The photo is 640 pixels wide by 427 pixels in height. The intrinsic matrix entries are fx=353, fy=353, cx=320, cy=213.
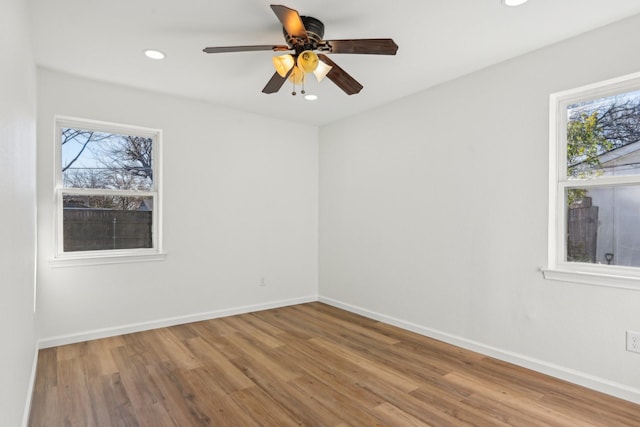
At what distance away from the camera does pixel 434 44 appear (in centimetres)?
272

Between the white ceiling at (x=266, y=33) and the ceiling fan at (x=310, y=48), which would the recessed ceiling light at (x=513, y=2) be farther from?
the ceiling fan at (x=310, y=48)

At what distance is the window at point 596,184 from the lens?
2.42m

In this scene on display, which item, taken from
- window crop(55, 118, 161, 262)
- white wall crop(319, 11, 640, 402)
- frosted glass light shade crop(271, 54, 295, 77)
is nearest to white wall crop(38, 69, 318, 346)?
window crop(55, 118, 161, 262)

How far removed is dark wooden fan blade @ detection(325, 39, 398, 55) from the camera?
2201 millimetres

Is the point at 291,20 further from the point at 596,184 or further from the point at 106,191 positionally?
the point at 106,191

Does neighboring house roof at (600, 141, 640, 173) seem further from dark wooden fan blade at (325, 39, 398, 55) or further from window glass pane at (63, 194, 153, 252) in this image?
window glass pane at (63, 194, 153, 252)

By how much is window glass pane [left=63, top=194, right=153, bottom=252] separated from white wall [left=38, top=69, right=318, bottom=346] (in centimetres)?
20

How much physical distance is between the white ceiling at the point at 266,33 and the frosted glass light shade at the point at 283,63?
28cm

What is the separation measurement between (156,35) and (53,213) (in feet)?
6.38

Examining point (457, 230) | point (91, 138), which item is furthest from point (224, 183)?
point (457, 230)

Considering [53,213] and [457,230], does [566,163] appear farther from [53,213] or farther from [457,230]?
[53,213]

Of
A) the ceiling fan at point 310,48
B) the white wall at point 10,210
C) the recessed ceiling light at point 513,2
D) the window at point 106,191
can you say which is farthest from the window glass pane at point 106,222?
the recessed ceiling light at point 513,2

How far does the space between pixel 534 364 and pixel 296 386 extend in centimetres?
188

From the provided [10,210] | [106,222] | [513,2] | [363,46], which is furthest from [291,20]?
[106,222]
